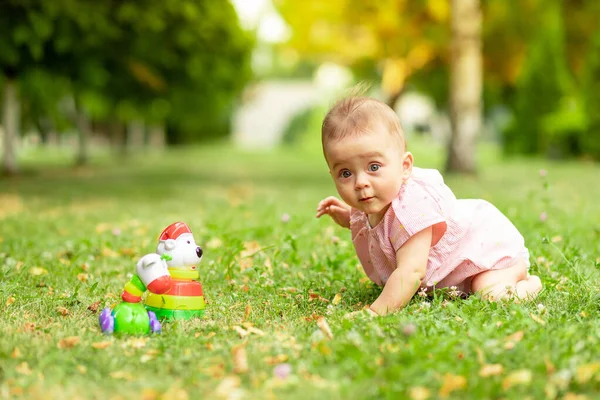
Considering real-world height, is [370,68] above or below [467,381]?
above

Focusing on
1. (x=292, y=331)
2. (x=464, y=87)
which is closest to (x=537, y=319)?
(x=292, y=331)

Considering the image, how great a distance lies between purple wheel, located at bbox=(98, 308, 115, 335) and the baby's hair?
1111 millimetres

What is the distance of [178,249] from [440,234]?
3.79ft

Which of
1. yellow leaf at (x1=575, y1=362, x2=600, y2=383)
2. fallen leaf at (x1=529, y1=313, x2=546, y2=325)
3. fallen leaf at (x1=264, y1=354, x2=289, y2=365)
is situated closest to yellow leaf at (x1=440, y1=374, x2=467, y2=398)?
yellow leaf at (x1=575, y1=362, x2=600, y2=383)

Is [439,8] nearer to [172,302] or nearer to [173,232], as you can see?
[173,232]

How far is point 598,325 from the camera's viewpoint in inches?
103

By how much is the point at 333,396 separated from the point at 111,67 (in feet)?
37.0

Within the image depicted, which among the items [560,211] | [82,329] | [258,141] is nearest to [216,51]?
[560,211]

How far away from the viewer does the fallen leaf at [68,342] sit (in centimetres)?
251

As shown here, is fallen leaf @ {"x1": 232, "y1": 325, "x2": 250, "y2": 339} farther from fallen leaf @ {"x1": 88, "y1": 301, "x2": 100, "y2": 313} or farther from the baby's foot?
the baby's foot

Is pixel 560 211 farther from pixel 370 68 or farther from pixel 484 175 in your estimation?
pixel 370 68

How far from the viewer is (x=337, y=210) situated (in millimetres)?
3518

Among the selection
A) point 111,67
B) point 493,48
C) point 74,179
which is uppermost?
point 493,48

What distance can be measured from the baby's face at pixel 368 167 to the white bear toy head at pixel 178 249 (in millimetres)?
687
